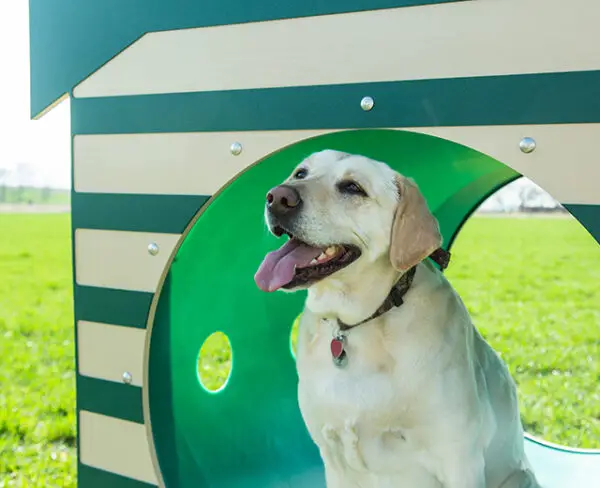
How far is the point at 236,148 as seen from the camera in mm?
1713

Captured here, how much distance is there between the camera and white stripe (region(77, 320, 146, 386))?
6.44 ft

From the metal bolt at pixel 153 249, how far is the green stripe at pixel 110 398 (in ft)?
1.29

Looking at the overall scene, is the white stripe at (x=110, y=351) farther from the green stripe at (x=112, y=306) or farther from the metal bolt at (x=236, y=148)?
the metal bolt at (x=236, y=148)

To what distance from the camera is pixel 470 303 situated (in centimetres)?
557

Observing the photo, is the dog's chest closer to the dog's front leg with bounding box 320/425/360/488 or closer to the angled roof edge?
the dog's front leg with bounding box 320/425/360/488

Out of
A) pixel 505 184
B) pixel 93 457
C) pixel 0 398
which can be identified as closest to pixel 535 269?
pixel 505 184

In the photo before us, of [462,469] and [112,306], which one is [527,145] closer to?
[462,469]

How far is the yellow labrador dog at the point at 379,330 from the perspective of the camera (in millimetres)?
1510

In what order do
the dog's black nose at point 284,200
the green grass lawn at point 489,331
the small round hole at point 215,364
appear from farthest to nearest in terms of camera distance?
1. the small round hole at point 215,364
2. the green grass lawn at point 489,331
3. the dog's black nose at point 284,200

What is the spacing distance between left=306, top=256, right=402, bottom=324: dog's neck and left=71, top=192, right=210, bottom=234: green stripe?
41cm

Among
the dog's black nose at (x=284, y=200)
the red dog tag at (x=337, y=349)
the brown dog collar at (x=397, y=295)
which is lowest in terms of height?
the red dog tag at (x=337, y=349)

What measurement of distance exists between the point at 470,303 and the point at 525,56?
14.4 ft

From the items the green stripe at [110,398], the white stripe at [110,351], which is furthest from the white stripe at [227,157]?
the green stripe at [110,398]

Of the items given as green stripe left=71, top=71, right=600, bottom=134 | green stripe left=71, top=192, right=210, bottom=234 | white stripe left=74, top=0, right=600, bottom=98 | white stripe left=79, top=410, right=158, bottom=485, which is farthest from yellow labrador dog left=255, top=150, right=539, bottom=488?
white stripe left=79, top=410, right=158, bottom=485
